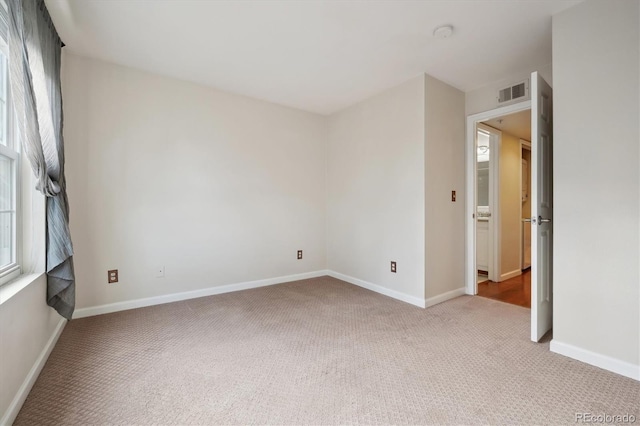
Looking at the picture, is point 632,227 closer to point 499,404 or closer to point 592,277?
point 592,277

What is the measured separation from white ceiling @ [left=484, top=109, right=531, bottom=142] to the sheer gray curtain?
4.09m

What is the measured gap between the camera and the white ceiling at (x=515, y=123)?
A: 137 inches

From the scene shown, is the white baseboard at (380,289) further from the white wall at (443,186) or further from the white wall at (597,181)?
the white wall at (597,181)

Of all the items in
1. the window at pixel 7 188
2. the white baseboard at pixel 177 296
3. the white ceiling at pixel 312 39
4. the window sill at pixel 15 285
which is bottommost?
the white baseboard at pixel 177 296

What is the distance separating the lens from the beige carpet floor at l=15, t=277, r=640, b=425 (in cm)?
146

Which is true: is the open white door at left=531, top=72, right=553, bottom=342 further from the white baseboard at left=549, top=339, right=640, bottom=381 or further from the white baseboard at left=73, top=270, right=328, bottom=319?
the white baseboard at left=73, top=270, right=328, bottom=319

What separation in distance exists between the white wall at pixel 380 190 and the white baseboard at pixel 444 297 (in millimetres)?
99

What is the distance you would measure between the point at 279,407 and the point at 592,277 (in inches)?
82.1

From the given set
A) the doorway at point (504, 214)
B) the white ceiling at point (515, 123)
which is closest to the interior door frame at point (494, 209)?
the doorway at point (504, 214)

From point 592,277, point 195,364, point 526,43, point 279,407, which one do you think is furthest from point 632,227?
point 195,364

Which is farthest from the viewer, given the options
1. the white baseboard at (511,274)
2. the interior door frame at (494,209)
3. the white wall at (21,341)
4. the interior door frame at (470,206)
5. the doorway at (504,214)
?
the white baseboard at (511,274)

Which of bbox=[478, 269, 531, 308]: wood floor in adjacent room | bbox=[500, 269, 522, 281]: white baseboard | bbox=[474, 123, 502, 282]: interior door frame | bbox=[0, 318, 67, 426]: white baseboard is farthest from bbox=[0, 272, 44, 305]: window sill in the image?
bbox=[500, 269, 522, 281]: white baseboard

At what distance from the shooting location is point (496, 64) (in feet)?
9.03

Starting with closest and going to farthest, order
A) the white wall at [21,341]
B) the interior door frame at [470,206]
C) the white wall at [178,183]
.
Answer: the white wall at [21,341] < the white wall at [178,183] < the interior door frame at [470,206]
